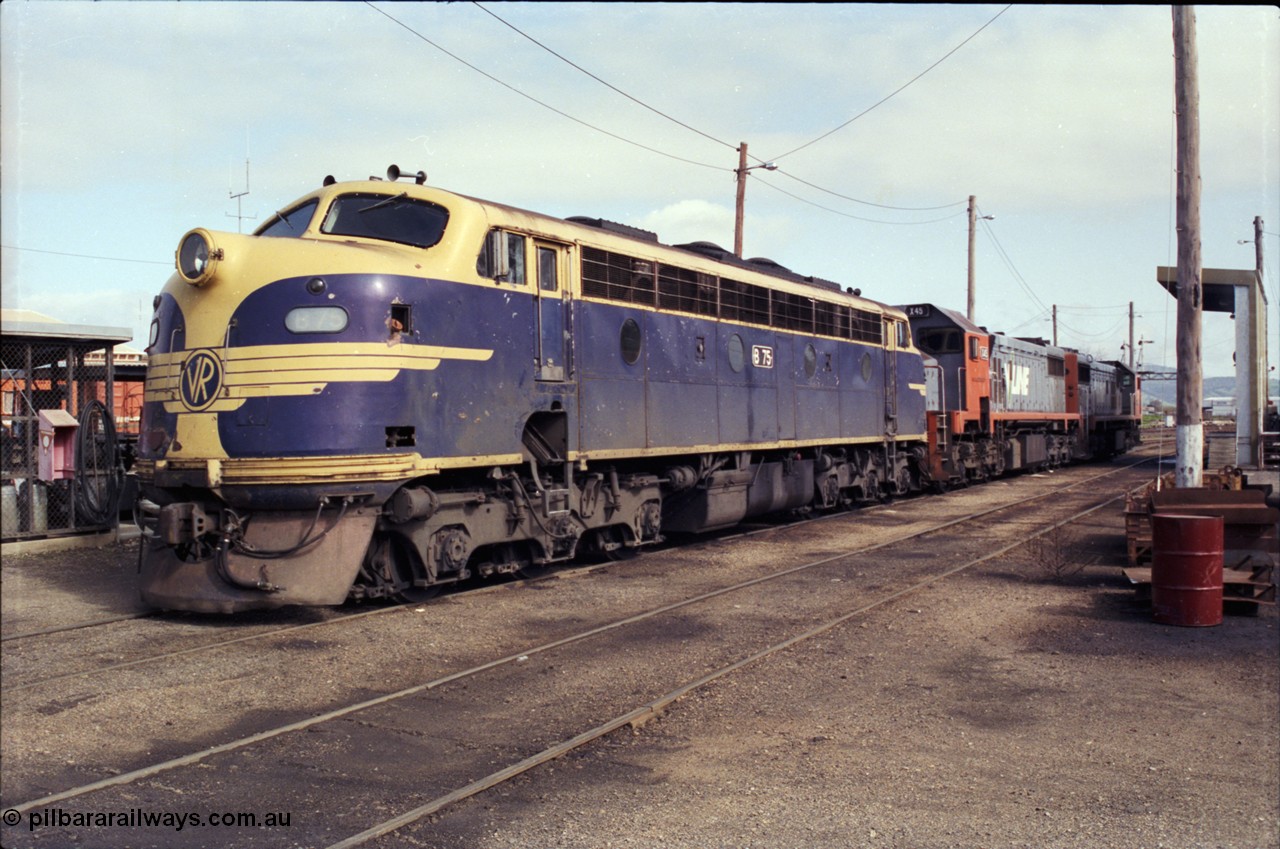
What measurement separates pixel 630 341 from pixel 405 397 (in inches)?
145

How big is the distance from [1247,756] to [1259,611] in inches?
186

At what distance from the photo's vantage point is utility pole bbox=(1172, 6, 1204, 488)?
13.1 metres

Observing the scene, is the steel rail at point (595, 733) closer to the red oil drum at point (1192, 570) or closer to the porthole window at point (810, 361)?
the red oil drum at point (1192, 570)

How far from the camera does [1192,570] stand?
9.18m

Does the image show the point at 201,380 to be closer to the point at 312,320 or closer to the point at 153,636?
the point at 312,320

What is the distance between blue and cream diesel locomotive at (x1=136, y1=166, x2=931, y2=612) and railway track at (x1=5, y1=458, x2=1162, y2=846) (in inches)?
73.5

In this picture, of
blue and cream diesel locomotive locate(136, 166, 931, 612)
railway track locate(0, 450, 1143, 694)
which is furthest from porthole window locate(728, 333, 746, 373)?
railway track locate(0, 450, 1143, 694)

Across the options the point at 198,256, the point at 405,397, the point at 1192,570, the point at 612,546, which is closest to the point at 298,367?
the point at 405,397

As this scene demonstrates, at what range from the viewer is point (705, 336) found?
44.7 ft

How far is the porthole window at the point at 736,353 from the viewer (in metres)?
14.2

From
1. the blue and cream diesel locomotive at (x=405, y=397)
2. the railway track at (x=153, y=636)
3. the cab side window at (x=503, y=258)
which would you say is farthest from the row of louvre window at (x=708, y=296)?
the railway track at (x=153, y=636)

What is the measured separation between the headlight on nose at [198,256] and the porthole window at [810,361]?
9.84 m

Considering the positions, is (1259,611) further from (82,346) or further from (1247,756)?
(82,346)

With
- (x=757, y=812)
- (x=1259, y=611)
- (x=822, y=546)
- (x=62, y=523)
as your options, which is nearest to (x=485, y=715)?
(x=757, y=812)
